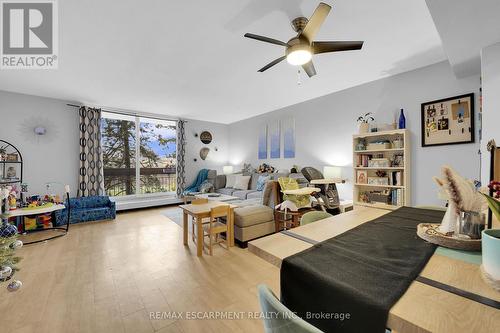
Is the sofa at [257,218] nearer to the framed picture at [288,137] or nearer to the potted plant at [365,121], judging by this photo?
the potted plant at [365,121]

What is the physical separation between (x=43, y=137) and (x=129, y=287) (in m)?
4.22

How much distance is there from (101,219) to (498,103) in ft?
20.6

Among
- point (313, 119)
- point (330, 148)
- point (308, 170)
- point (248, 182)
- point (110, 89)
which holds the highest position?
point (110, 89)

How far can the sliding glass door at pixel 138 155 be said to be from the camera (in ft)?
17.3

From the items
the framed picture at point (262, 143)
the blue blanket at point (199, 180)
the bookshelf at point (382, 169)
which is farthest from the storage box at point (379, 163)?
the blue blanket at point (199, 180)

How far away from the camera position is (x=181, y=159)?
6051 mm

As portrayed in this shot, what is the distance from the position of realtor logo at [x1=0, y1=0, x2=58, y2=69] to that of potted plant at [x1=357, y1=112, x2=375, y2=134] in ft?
13.3

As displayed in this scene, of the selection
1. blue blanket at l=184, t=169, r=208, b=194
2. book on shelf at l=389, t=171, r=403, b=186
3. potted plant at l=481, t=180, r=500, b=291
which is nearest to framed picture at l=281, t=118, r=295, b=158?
book on shelf at l=389, t=171, r=403, b=186

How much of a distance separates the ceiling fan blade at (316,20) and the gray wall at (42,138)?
527cm

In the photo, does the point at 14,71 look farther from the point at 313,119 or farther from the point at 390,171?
the point at 390,171

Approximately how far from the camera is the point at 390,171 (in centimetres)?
337

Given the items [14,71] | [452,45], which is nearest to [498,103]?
[452,45]

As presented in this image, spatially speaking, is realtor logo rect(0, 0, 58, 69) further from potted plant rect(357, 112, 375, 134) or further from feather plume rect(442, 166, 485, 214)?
potted plant rect(357, 112, 375, 134)

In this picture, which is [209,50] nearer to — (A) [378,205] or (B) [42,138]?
(A) [378,205]
